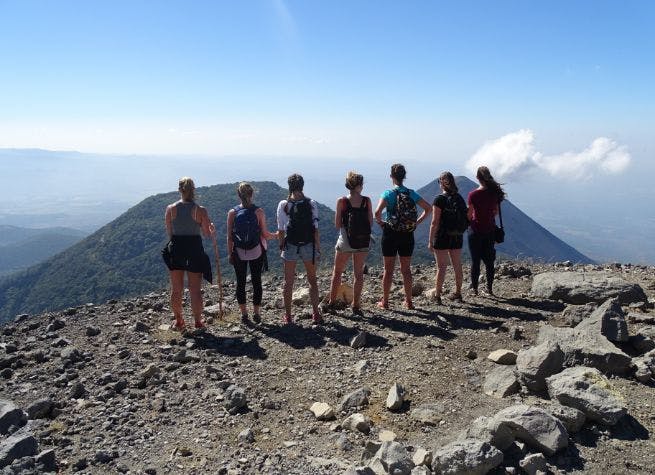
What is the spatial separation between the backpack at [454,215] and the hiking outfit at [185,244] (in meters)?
4.50

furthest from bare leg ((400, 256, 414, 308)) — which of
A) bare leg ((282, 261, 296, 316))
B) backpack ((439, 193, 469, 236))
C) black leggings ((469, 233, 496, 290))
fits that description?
bare leg ((282, 261, 296, 316))

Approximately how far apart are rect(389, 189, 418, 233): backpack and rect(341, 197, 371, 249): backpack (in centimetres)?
49

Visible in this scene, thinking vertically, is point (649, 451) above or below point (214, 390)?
above

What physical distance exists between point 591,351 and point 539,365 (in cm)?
86

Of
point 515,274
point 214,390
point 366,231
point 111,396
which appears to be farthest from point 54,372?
point 515,274

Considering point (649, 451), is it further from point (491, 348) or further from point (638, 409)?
point (491, 348)

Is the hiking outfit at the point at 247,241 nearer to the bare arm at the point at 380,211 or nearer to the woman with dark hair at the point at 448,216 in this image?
the bare arm at the point at 380,211

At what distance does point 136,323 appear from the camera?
916 cm

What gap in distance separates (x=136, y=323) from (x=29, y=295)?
339ft

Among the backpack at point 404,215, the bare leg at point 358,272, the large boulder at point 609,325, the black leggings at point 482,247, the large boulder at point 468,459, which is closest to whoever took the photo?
the large boulder at point 468,459

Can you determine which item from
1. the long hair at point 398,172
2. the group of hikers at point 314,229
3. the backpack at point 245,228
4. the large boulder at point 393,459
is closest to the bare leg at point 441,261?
the group of hikers at point 314,229

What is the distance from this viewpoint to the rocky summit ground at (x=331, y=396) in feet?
14.5

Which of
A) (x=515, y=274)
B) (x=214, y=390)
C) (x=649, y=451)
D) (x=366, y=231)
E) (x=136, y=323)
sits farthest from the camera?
(x=515, y=274)

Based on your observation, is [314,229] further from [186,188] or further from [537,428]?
[537,428]
